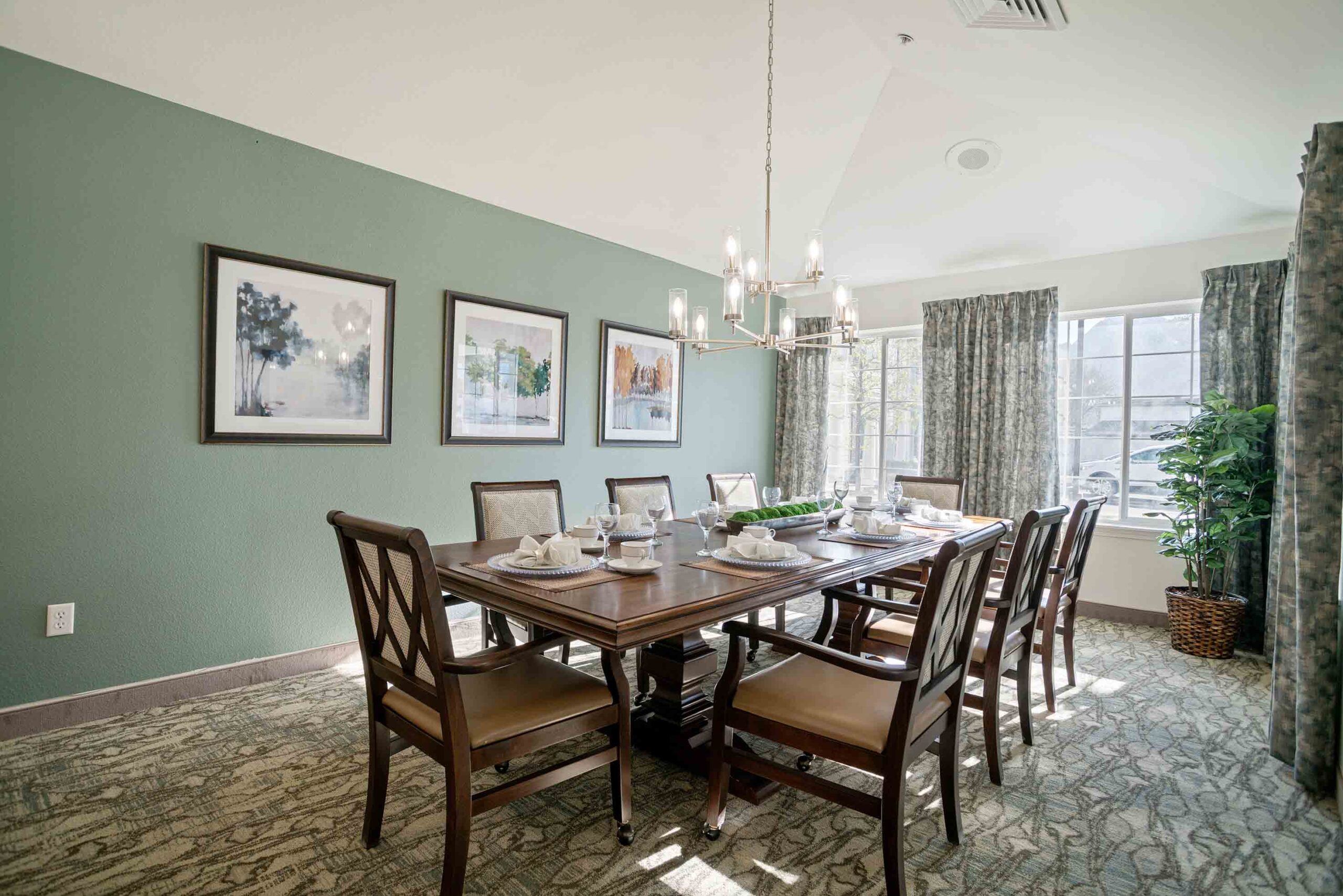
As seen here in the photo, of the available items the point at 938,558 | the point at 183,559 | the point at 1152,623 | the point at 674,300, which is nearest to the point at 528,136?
the point at 674,300

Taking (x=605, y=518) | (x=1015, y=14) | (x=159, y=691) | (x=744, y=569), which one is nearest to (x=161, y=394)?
(x=159, y=691)

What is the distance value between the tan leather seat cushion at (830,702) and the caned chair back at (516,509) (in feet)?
4.66

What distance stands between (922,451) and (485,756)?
4.54 metres

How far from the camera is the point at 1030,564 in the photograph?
8.11ft

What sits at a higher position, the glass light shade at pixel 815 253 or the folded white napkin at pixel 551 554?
the glass light shade at pixel 815 253

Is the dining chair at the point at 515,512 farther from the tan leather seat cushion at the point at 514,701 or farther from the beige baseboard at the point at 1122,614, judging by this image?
the beige baseboard at the point at 1122,614

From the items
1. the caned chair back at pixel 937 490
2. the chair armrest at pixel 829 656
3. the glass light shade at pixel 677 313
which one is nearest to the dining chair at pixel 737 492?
the caned chair back at pixel 937 490

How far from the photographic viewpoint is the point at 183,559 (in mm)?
2957

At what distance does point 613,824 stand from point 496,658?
0.76 m

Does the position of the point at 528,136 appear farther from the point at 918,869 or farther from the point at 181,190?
the point at 918,869

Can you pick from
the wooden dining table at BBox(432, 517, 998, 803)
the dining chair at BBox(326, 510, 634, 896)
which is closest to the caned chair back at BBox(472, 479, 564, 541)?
the wooden dining table at BBox(432, 517, 998, 803)

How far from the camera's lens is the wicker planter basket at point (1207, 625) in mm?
3793

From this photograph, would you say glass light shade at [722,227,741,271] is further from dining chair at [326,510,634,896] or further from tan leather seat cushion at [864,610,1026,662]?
dining chair at [326,510,634,896]

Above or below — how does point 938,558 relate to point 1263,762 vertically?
above
